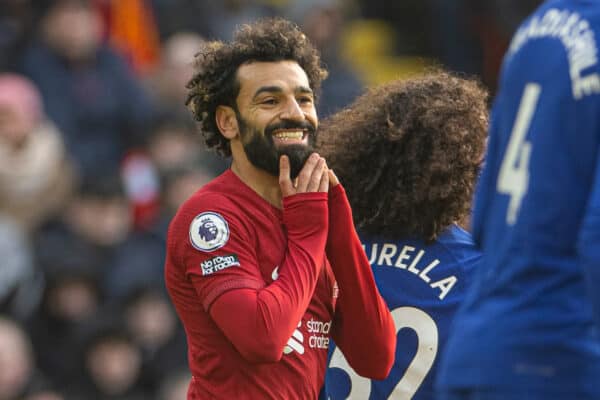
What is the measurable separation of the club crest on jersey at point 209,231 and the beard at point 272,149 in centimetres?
21

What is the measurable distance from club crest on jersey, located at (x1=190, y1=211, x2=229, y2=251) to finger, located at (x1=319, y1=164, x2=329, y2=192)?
285 mm

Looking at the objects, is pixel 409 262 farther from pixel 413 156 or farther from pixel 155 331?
pixel 155 331

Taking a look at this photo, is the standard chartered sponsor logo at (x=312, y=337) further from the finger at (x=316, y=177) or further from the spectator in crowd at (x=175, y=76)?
the spectator in crowd at (x=175, y=76)

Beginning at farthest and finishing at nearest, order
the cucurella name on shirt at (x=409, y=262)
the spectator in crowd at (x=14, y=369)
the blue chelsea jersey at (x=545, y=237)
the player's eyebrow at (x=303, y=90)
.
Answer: the spectator in crowd at (x=14, y=369) → the cucurella name on shirt at (x=409, y=262) → the player's eyebrow at (x=303, y=90) → the blue chelsea jersey at (x=545, y=237)

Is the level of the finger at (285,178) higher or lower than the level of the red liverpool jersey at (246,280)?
higher

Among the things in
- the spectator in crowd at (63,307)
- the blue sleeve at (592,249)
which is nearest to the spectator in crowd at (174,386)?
the spectator in crowd at (63,307)

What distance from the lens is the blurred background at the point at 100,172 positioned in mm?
7414

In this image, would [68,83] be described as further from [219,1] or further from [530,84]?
[530,84]

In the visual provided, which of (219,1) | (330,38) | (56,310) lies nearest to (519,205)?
(56,310)

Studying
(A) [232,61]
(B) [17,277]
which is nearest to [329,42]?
(B) [17,277]

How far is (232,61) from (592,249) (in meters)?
1.40

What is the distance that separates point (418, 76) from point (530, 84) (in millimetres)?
1192

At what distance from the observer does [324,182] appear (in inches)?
145

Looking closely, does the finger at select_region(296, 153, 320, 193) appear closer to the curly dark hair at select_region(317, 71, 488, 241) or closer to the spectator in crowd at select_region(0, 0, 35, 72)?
the curly dark hair at select_region(317, 71, 488, 241)
